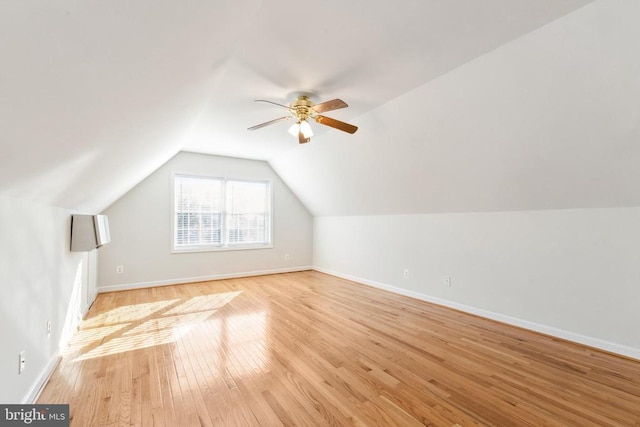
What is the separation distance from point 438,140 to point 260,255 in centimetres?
442

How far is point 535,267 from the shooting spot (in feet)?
10.5

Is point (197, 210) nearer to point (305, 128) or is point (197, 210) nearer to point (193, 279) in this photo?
point (193, 279)

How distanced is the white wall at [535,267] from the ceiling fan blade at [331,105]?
2455 millimetres

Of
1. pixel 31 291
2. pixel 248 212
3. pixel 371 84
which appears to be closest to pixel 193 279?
pixel 248 212

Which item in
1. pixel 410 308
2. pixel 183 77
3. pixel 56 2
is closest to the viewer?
pixel 56 2

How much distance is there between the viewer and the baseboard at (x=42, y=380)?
1.87 m

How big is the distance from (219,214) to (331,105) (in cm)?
405

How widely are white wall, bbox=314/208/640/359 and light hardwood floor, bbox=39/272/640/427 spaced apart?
0.76 ft

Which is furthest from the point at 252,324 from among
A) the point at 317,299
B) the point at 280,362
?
the point at 317,299

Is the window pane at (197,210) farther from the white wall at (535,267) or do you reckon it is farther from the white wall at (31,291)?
the white wall at (535,267)

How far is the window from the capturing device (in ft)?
18.0

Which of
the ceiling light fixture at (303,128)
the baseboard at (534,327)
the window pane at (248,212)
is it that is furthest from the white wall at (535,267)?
the window pane at (248,212)

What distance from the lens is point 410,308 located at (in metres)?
3.97

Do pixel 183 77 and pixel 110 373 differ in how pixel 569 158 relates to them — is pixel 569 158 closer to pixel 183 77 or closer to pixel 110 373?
pixel 183 77
